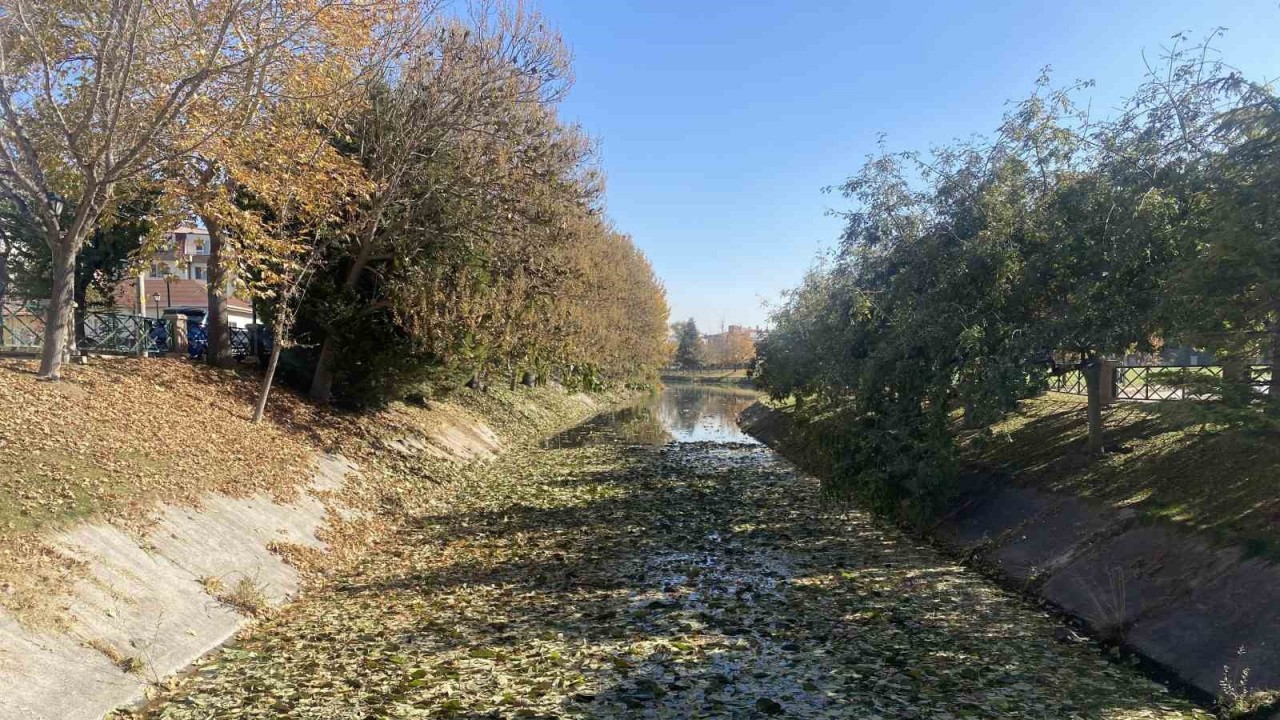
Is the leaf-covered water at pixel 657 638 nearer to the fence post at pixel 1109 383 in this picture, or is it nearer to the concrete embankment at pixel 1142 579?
the concrete embankment at pixel 1142 579

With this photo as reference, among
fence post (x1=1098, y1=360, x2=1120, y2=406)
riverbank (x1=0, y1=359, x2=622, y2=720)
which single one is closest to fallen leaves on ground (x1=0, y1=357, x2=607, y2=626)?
riverbank (x1=0, y1=359, x2=622, y2=720)

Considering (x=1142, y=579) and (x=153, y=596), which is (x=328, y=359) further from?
(x=1142, y=579)

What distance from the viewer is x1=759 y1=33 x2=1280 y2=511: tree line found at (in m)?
10.1

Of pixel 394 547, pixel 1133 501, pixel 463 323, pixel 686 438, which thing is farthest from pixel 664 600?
pixel 686 438

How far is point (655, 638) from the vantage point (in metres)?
10.2

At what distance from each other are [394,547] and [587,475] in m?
10.4

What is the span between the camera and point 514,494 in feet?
71.2

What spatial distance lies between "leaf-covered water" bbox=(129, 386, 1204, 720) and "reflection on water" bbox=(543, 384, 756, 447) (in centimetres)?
2046

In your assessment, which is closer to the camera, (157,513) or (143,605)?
(143,605)

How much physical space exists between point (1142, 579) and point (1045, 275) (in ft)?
19.7

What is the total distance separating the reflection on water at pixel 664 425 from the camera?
3869 cm

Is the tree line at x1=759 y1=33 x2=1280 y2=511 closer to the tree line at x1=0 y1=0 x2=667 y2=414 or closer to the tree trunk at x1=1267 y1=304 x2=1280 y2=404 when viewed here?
the tree trunk at x1=1267 y1=304 x2=1280 y2=404

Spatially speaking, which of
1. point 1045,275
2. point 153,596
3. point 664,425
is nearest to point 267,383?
point 153,596

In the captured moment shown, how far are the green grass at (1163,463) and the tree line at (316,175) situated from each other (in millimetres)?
15603
